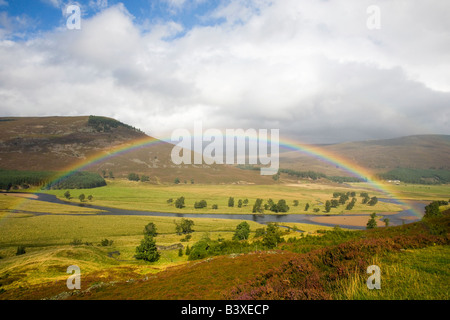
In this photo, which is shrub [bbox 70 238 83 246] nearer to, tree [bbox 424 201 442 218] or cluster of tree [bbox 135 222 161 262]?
cluster of tree [bbox 135 222 161 262]

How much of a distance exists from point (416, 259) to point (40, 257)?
→ 55.5m

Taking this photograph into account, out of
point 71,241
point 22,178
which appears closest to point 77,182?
point 22,178

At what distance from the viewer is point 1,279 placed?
31672 millimetres

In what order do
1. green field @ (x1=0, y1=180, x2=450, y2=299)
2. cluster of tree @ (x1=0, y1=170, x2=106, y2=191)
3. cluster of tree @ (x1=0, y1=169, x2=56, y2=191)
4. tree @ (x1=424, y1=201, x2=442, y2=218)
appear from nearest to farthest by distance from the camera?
green field @ (x1=0, y1=180, x2=450, y2=299) < tree @ (x1=424, y1=201, x2=442, y2=218) < cluster of tree @ (x1=0, y1=169, x2=56, y2=191) < cluster of tree @ (x1=0, y1=170, x2=106, y2=191)

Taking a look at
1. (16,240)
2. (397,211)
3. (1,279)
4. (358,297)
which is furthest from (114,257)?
(397,211)

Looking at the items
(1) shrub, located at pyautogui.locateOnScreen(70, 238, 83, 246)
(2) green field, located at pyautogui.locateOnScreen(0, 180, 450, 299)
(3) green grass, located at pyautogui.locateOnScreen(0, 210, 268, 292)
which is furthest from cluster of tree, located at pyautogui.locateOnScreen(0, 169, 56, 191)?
(1) shrub, located at pyautogui.locateOnScreen(70, 238, 83, 246)

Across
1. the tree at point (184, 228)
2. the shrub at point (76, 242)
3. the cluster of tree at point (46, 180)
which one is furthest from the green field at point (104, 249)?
the cluster of tree at point (46, 180)

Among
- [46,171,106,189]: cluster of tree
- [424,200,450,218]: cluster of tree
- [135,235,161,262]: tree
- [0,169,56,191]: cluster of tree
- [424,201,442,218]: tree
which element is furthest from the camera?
[46,171,106,189]: cluster of tree

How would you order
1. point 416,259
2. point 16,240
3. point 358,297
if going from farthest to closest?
point 16,240
point 416,259
point 358,297

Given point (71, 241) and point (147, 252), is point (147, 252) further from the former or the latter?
point (71, 241)

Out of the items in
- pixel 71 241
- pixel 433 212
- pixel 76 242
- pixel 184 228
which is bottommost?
pixel 184 228

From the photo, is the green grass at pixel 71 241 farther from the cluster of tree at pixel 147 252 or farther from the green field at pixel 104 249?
the cluster of tree at pixel 147 252
